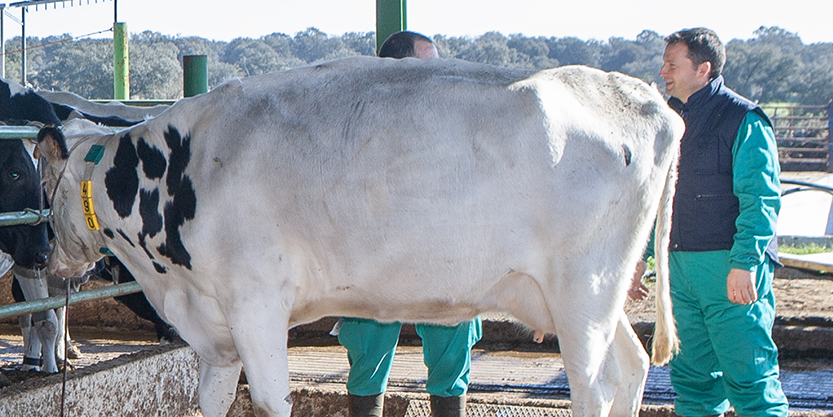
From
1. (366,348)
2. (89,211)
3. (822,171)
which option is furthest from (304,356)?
(822,171)

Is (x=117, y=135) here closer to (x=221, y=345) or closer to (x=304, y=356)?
(x=221, y=345)

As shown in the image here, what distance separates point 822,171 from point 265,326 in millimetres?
25943

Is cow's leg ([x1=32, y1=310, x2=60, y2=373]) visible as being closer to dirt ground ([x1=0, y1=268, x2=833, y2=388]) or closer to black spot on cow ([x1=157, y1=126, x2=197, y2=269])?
dirt ground ([x1=0, y1=268, x2=833, y2=388])

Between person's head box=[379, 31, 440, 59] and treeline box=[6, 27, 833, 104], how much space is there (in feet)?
81.9

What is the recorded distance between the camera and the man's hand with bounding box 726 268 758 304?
3604mm

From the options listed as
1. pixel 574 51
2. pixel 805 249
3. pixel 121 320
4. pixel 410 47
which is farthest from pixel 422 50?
pixel 574 51

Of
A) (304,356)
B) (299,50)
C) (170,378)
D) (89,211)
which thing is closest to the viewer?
(89,211)

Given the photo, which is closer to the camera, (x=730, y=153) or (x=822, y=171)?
(x=730, y=153)

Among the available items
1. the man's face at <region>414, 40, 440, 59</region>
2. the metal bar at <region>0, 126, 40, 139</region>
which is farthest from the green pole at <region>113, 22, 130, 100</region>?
the man's face at <region>414, 40, 440, 59</region>

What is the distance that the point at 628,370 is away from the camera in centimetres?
378

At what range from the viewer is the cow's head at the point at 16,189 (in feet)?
15.3

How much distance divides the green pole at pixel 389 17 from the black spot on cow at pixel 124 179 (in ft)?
6.82

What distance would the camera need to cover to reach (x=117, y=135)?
3750mm

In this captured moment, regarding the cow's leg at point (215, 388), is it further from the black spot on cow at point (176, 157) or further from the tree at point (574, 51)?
the tree at point (574, 51)
